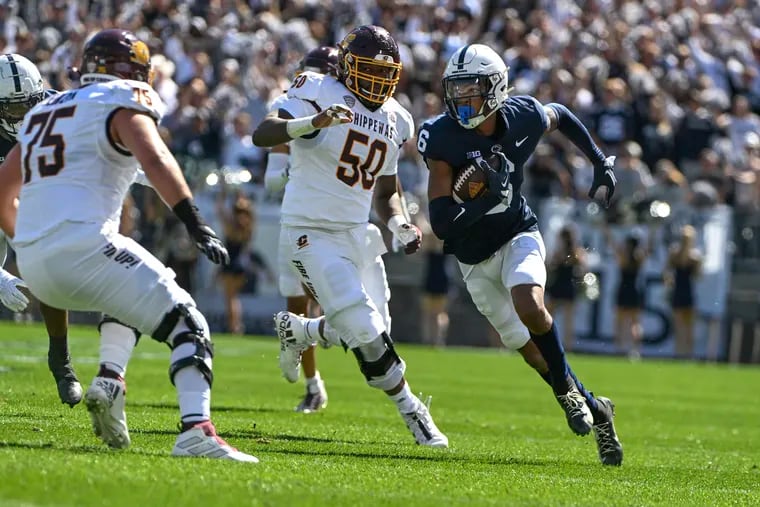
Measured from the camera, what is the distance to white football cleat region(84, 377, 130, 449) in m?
5.73

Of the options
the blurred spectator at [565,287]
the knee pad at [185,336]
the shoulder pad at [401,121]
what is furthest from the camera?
the blurred spectator at [565,287]

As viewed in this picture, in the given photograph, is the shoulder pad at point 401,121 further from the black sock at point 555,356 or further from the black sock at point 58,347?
the black sock at point 58,347

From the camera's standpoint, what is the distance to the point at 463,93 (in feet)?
24.8

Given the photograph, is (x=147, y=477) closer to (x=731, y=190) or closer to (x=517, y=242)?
(x=517, y=242)

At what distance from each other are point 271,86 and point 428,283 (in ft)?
12.0

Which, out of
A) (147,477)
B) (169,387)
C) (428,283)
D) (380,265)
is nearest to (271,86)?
(428,283)

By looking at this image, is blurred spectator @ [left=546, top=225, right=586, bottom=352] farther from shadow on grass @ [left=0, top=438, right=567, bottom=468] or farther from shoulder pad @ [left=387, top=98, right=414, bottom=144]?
shadow on grass @ [left=0, top=438, right=567, bottom=468]

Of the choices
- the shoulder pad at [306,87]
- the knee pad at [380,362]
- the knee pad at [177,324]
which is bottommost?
the knee pad at [380,362]

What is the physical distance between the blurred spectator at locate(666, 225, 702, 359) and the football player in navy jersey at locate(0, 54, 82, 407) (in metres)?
12.9

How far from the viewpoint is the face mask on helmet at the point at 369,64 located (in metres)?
7.72

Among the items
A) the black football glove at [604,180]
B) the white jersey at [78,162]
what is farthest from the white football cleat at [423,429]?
the white jersey at [78,162]

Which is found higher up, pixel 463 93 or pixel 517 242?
pixel 463 93

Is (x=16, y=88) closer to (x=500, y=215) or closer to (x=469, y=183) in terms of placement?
(x=469, y=183)

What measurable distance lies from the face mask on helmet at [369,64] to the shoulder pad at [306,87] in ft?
0.56
